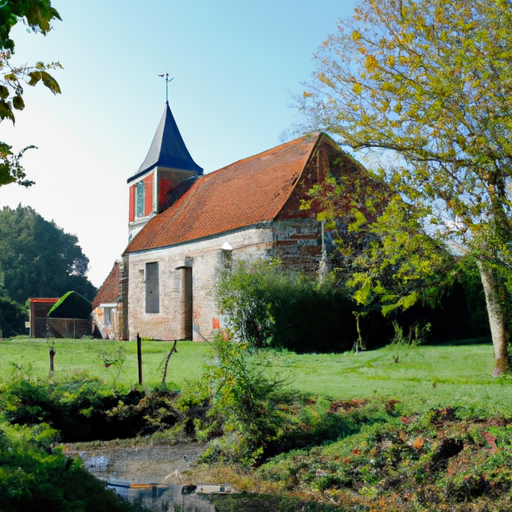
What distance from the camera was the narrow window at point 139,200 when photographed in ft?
127

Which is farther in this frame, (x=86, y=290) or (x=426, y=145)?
(x=86, y=290)

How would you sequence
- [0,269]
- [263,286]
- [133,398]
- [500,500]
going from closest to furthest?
[500,500]
[133,398]
[263,286]
[0,269]

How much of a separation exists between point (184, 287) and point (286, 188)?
7.33 m

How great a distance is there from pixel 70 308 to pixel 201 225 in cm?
2203

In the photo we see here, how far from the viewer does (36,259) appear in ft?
222

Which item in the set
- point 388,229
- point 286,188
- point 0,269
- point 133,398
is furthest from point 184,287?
point 0,269

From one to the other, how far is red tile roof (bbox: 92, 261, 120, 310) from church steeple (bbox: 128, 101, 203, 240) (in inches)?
182

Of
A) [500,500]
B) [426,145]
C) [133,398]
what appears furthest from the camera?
[133,398]

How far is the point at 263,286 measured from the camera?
20641 mm

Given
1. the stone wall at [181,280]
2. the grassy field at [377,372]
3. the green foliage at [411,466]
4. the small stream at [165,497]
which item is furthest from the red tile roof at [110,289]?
the green foliage at [411,466]

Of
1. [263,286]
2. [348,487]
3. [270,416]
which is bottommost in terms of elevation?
[348,487]

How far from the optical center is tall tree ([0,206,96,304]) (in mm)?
66000

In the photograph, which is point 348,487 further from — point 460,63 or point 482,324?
point 482,324

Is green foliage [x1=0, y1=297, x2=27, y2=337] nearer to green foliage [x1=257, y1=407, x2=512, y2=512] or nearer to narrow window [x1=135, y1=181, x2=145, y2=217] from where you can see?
narrow window [x1=135, y1=181, x2=145, y2=217]
